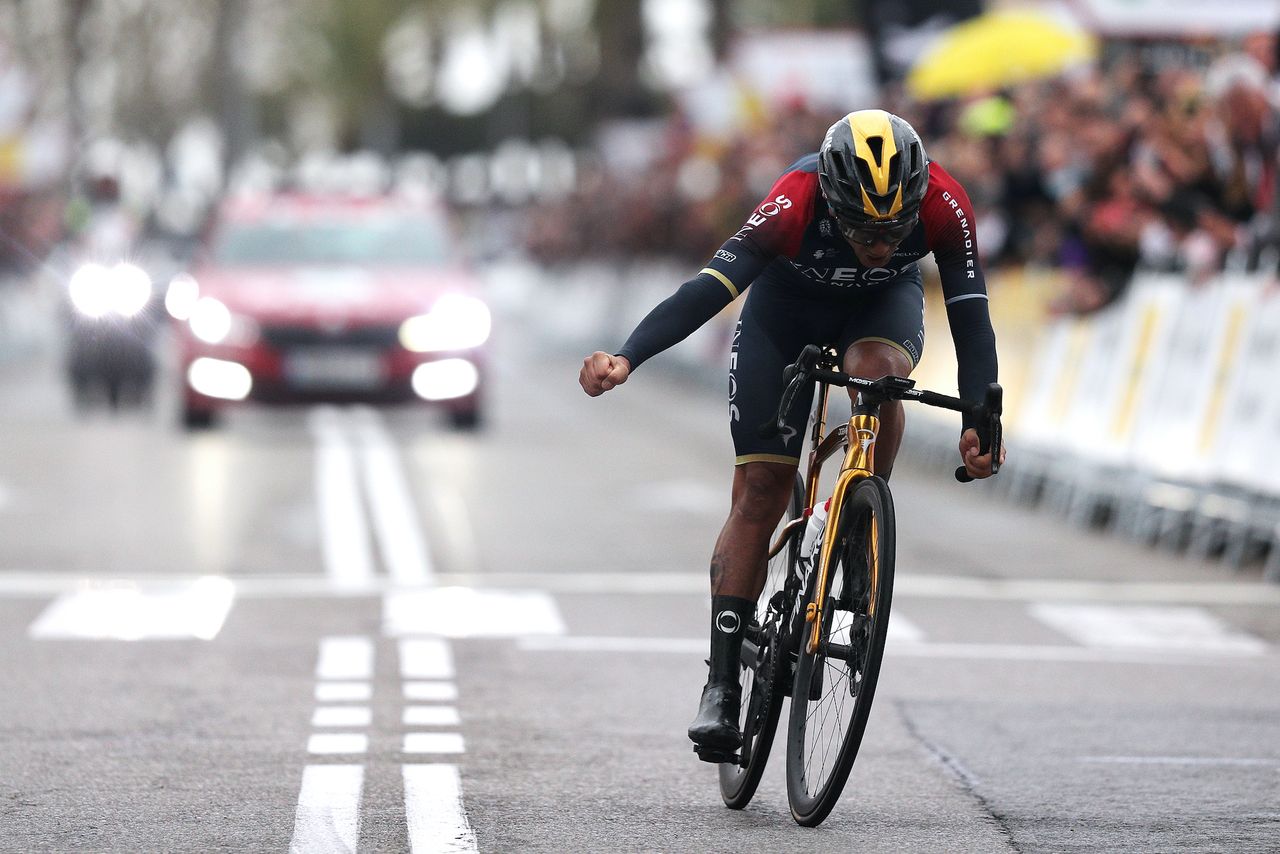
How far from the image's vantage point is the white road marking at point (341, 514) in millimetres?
12312

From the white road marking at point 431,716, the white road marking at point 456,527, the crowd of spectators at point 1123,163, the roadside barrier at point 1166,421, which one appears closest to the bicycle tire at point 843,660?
the white road marking at point 431,716

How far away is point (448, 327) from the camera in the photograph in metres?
20.5

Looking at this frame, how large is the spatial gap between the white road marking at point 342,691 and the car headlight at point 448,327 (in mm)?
11577

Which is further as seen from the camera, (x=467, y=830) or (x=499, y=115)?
(x=499, y=115)

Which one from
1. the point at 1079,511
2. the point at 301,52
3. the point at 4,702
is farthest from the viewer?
the point at 301,52

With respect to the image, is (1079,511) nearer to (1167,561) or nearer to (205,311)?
(1167,561)

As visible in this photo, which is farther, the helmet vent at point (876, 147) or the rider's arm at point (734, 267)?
the rider's arm at point (734, 267)

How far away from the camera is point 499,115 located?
108 meters

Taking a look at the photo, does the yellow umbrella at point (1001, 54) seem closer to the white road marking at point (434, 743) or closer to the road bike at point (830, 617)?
the white road marking at point (434, 743)

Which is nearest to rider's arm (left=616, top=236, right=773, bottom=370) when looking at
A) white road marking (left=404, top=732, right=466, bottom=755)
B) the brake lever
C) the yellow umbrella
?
the brake lever

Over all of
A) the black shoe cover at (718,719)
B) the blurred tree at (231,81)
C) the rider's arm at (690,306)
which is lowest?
the blurred tree at (231,81)

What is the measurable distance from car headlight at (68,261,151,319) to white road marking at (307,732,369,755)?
1534 cm

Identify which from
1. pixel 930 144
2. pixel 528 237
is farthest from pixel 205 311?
pixel 528 237

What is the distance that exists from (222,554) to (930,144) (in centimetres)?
1018
